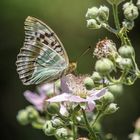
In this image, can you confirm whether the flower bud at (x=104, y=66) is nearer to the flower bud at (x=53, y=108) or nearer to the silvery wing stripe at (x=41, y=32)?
the flower bud at (x=53, y=108)

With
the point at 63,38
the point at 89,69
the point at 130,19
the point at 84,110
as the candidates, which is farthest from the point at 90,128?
the point at 63,38

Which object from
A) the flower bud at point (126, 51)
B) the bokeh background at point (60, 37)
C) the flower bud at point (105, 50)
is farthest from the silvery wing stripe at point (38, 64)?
the bokeh background at point (60, 37)

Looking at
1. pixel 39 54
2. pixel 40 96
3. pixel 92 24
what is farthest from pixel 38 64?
pixel 40 96

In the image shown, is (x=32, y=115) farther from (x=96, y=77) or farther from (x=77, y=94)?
(x=96, y=77)

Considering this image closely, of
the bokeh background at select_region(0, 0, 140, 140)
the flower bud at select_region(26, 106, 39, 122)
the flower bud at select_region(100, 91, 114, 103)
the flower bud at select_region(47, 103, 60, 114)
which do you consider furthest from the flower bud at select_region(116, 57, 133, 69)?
the bokeh background at select_region(0, 0, 140, 140)

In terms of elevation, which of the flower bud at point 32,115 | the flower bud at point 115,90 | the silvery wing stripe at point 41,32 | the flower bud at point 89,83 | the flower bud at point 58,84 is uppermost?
the silvery wing stripe at point 41,32

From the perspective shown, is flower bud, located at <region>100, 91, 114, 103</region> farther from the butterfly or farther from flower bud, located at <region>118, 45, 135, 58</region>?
the butterfly
